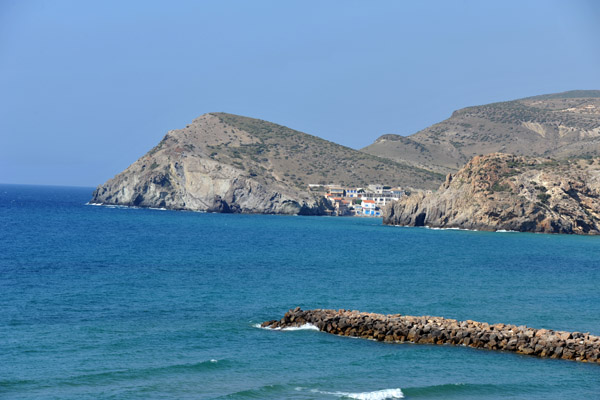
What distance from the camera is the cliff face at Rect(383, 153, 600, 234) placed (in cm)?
10456

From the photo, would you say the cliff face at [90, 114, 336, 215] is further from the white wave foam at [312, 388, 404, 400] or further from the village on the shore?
the white wave foam at [312, 388, 404, 400]

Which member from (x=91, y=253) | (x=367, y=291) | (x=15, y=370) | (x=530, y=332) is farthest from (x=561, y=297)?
(x=91, y=253)

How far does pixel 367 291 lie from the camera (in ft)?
142

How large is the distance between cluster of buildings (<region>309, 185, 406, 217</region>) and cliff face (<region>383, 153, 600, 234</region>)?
41.8 metres

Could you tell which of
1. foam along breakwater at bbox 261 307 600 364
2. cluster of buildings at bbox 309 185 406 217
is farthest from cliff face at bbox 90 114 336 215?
foam along breakwater at bbox 261 307 600 364

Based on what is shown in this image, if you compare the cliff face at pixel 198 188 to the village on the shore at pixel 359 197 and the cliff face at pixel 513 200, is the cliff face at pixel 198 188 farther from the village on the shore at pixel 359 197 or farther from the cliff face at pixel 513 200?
the cliff face at pixel 513 200

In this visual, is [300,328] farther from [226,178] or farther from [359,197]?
[359,197]

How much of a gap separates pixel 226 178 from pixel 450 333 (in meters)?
122

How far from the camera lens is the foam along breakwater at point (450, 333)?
2798 centimetres

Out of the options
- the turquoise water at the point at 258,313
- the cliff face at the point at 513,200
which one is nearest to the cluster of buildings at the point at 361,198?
the cliff face at the point at 513,200

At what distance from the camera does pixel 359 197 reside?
171625 mm

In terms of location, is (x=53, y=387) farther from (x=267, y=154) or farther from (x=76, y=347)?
(x=267, y=154)

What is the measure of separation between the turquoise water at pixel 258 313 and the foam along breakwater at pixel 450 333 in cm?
69

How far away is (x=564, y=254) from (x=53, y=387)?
2274 inches
